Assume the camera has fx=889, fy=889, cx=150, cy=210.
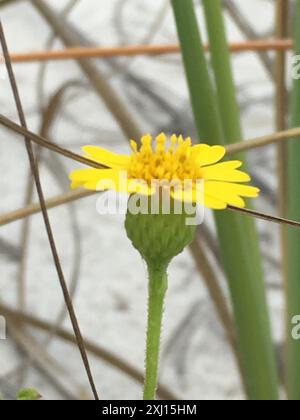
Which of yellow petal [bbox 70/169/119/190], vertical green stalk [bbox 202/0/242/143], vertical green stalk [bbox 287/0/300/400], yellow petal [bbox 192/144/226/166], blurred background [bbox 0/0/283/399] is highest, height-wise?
blurred background [bbox 0/0/283/399]

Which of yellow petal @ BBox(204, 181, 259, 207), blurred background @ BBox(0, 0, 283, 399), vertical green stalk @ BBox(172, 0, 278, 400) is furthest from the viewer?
blurred background @ BBox(0, 0, 283, 399)

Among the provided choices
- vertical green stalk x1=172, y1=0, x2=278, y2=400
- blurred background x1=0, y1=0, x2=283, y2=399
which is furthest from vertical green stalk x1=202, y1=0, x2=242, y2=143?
blurred background x1=0, y1=0, x2=283, y2=399

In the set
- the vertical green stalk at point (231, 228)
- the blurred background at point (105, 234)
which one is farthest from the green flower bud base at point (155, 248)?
the blurred background at point (105, 234)

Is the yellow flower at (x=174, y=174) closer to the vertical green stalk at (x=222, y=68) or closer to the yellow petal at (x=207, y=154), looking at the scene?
the yellow petal at (x=207, y=154)

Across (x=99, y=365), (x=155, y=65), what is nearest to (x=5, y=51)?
(x=99, y=365)

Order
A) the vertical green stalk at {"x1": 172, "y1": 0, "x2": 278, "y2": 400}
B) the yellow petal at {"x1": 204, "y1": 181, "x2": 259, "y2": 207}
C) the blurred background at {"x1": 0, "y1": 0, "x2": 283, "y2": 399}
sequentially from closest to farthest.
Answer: the yellow petal at {"x1": 204, "y1": 181, "x2": 259, "y2": 207} → the vertical green stalk at {"x1": 172, "y1": 0, "x2": 278, "y2": 400} → the blurred background at {"x1": 0, "y1": 0, "x2": 283, "y2": 399}

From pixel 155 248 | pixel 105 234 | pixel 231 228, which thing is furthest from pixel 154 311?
pixel 105 234

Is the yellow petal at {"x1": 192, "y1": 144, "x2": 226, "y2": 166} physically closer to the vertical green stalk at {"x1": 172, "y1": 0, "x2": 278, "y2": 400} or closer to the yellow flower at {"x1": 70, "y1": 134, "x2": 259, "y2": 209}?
the yellow flower at {"x1": 70, "y1": 134, "x2": 259, "y2": 209}
